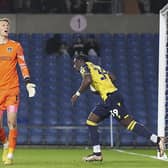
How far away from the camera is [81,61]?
9875 millimetres

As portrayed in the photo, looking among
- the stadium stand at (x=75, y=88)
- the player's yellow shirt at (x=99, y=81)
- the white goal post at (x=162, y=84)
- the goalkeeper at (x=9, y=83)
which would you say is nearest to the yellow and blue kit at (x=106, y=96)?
the player's yellow shirt at (x=99, y=81)

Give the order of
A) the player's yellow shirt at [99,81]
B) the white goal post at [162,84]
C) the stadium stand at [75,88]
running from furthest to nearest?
the stadium stand at [75,88] → the white goal post at [162,84] → the player's yellow shirt at [99,81]

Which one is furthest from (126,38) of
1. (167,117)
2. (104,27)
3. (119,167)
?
(119,167)

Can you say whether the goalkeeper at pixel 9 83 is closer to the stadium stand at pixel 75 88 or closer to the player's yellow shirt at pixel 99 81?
the player's yellow shirt at pixel 99 81

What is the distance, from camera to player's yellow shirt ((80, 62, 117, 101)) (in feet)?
32.5

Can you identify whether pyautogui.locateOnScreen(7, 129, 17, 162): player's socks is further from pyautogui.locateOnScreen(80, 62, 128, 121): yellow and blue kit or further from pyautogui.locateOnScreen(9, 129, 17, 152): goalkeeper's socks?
pyautogui.locateOnScreen(80, 62, 128, 121): yellow and blue kit

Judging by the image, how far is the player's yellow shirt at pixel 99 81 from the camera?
9.90 meters

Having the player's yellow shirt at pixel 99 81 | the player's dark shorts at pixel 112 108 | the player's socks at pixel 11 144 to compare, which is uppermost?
the player's yellow shirt at pixel 99 81

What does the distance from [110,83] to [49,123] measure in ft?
23.2

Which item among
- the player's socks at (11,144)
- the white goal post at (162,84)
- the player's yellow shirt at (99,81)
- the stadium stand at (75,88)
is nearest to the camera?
the player's socks at (11,144)

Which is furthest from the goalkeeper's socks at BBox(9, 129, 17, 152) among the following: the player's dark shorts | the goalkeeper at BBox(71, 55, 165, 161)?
the player's dark shorts

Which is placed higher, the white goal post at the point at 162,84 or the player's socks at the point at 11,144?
the white goal post at the point at 162,84

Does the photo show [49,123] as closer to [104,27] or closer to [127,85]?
[127,85]

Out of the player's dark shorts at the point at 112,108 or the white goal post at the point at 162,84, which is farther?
the white goal post at the point at 162,84
